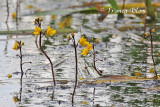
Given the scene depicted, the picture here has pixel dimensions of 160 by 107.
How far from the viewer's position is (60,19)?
25.5 ft

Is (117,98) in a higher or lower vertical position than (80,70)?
lower

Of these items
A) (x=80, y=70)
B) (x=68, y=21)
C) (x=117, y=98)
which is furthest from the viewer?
(x=68, y=21)

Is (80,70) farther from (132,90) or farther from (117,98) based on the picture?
(117,98)

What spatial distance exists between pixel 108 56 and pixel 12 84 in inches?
58.3

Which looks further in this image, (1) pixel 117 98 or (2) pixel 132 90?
(2) pixel 132 90

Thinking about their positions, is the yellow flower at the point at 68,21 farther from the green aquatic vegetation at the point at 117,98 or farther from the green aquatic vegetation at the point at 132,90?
the green aquatic vegetation at the point at 117,98

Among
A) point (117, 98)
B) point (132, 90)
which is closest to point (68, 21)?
point (132, 90)

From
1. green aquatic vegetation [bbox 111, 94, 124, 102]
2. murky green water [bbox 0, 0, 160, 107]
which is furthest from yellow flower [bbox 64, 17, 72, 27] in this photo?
green aquatic vegetation [bbox 111, 94, 124, 102]

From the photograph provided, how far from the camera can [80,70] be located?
14.0 ft

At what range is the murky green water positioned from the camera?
3.43m

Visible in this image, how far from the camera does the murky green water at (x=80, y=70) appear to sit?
11.2 feet

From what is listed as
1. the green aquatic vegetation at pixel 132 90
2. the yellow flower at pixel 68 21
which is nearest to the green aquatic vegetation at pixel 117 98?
the green aquatic vegetation at pixel 132 90

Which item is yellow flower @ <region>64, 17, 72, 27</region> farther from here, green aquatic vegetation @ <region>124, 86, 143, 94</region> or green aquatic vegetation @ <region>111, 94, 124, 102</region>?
green aquatic vegetation @ <region>111, 94, 124, 102</region>

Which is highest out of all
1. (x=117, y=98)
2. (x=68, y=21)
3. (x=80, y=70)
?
(x=68, y=21)
